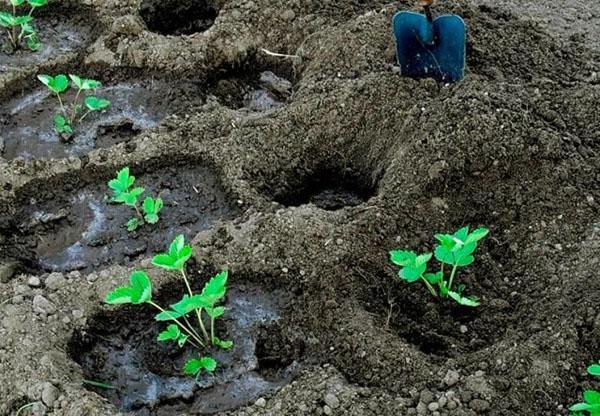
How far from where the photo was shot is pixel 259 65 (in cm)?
396

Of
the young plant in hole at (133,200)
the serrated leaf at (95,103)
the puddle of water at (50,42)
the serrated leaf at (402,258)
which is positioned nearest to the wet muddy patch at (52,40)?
the puddle of water at (50,42)

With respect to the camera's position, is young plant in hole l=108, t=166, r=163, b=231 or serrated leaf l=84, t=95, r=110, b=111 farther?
serrated leaf l=84, t=95, r=110, b=111

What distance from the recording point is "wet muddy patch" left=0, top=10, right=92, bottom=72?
406 centimetres

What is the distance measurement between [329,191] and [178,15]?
1.46 m

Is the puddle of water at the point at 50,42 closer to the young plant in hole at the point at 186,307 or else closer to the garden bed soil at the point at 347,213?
the garden bed soil at the point at 347,213

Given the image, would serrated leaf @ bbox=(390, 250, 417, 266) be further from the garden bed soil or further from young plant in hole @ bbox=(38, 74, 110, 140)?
young plant in hole @ bbox=(38, 74, 110, 140)

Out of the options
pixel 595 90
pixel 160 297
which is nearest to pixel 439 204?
pixel 595 90

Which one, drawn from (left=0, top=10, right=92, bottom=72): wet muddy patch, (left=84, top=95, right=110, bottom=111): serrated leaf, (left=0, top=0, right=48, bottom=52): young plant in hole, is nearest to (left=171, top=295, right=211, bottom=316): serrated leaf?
(left=84, top=95, right=110, bottom=111): serrated leaf

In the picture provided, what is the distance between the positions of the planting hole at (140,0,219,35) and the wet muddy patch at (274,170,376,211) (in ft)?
4.08

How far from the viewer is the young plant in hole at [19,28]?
398 centimetres

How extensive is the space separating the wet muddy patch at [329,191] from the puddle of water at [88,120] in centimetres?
77

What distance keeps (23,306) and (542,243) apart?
1847 millimetres

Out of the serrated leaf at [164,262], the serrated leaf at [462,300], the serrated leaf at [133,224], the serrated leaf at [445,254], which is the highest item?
the serrated leaf at [445,254]

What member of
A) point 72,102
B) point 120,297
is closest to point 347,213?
point 120,297
